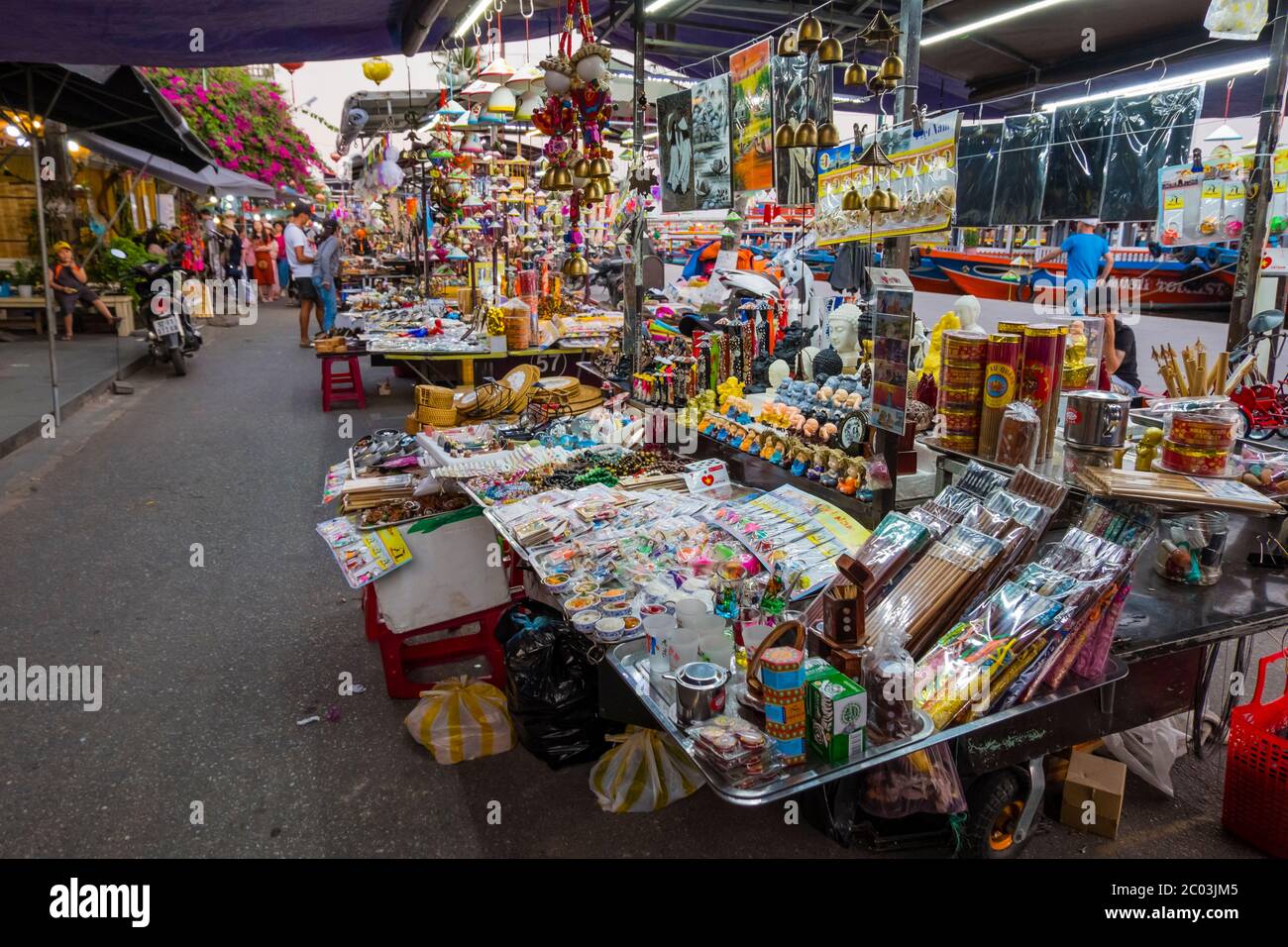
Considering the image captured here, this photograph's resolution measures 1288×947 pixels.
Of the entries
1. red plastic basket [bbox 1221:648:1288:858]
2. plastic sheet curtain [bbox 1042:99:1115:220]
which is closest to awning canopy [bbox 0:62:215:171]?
plastic sheet curtain [bbox 1042:99:1115:220]

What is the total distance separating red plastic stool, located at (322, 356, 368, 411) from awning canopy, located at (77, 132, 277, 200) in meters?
5.77

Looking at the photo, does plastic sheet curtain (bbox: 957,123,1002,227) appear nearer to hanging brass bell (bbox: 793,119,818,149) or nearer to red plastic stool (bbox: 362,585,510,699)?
hanging brass bell (bbox: 793,119,818,149)

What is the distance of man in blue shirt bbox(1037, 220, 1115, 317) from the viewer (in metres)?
7.36

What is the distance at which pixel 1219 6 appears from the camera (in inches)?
155

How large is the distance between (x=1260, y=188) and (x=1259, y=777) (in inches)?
150

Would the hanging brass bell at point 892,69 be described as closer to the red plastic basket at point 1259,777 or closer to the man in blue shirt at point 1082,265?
the red plastic basket at point 1259,777

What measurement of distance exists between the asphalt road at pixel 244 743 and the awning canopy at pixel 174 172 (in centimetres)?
938

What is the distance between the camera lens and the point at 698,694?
1.93 meters

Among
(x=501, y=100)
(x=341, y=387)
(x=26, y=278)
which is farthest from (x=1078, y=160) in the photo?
(x=26, y=278)

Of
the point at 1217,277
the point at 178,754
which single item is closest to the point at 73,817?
the point at 178,754

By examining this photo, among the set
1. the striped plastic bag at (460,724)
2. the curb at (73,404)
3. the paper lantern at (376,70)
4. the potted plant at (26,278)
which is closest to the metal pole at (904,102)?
the striped plastic bag at (460,724)

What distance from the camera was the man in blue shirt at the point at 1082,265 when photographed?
7.36m

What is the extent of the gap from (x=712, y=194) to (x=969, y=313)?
170 centimetres
